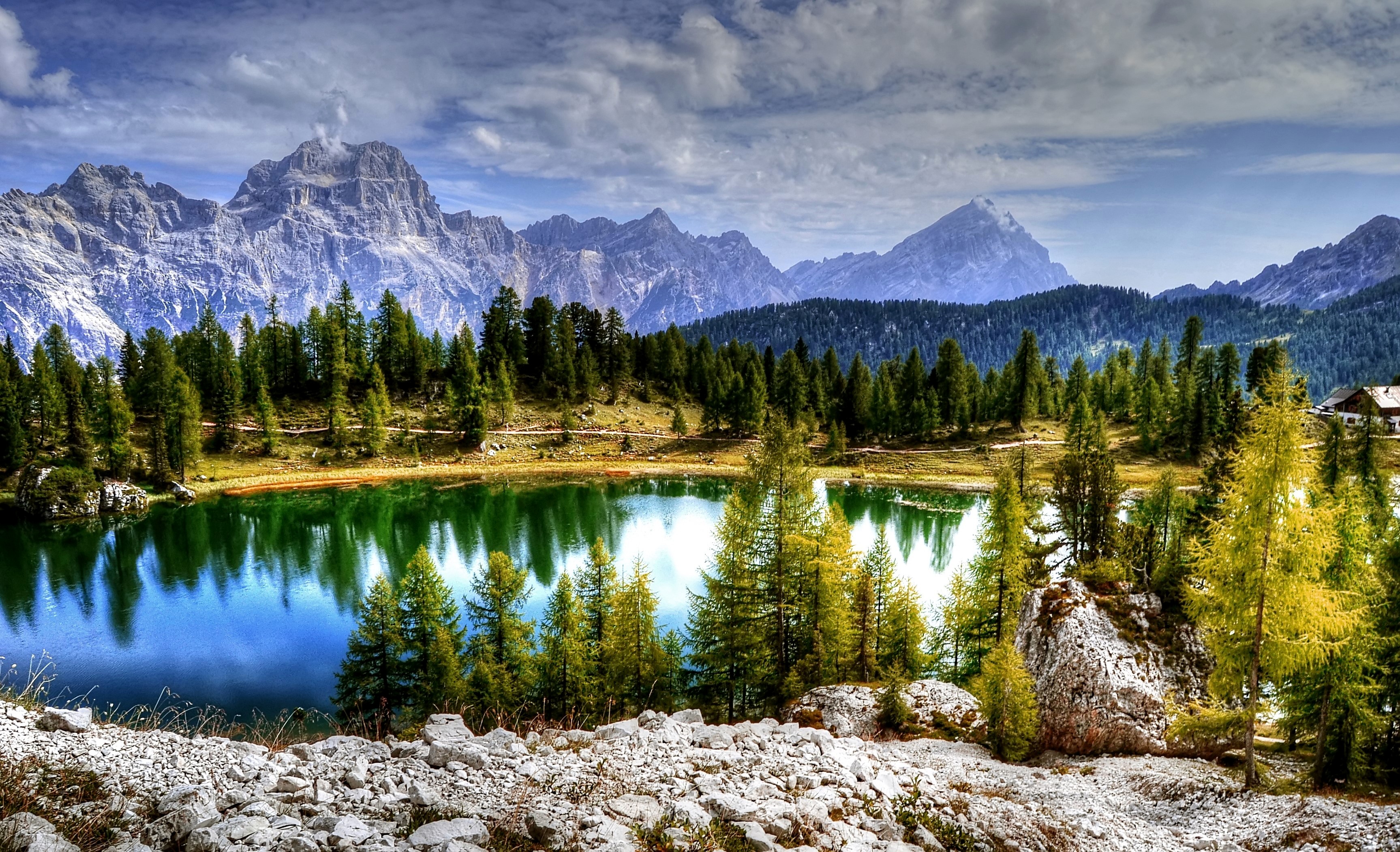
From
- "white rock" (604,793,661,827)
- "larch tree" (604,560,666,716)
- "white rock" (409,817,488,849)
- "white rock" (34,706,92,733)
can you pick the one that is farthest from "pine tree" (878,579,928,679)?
"white rock" (34,706,92,733)

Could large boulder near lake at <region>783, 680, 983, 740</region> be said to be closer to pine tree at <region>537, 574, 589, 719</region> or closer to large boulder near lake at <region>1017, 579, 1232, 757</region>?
large boulder near lake at <region>1017, 579, 1232, 757</region>

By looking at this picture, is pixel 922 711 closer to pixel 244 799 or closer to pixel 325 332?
pixel 244 799

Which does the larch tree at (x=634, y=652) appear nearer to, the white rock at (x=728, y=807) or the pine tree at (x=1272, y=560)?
the white rock at (x=728, y=807)

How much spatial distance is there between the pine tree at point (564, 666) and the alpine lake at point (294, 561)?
5.73 meters

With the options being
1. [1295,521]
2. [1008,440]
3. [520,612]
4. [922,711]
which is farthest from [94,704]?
[1008,440]

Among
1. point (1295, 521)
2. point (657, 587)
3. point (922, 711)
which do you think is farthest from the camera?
point (657, 587)

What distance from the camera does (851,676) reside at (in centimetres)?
2773

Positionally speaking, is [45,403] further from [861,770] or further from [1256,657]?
[1256,657]

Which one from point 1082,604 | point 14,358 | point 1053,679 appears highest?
point 14,358

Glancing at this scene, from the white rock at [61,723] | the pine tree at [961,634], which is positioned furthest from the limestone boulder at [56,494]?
the pine tree at [961,634]

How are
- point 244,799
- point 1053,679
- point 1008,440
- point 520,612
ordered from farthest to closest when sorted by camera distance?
point 1008,440, point 520,612, point 1053,679, point 244,799

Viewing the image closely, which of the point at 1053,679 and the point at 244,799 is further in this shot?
the point at 1053,679

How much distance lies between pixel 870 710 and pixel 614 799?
1555cm

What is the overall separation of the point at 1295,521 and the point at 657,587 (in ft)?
110
